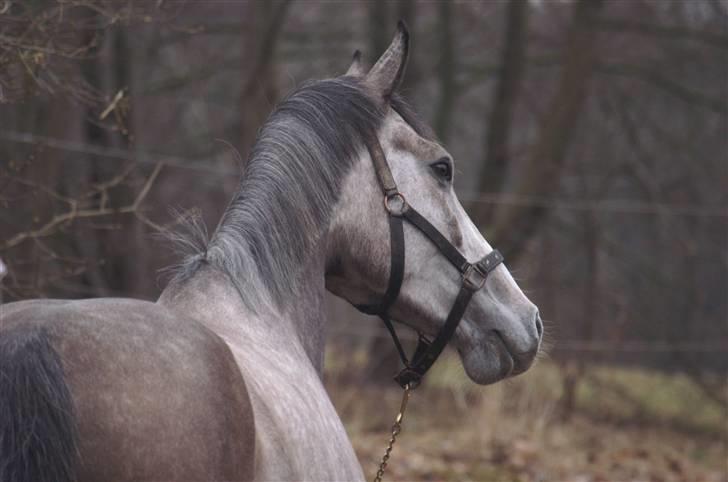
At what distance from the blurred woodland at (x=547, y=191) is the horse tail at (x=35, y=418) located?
5.53 meters

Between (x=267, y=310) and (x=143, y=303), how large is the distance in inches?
21.5

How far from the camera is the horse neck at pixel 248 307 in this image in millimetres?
2746

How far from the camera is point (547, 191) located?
10.2 meters

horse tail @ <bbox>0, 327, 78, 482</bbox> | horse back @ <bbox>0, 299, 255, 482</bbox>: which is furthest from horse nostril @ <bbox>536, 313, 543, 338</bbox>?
horse tail @ <bbox>0, 327, 78, 482</bbox>

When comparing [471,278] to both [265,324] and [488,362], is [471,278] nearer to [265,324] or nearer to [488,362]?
[488,362]

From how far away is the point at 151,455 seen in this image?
6.96ft

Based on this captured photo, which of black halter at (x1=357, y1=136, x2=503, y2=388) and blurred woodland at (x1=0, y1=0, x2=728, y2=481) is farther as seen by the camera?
blurred woodland at (x1=0, y1=0, x2=728, y2=481)

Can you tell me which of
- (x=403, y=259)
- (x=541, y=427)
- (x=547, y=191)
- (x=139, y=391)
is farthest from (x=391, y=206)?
(x=547, y=191)

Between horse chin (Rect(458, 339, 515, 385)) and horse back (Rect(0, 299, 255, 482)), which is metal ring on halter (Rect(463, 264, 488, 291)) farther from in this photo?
horse back (Rect(0, 299, 255, 482))

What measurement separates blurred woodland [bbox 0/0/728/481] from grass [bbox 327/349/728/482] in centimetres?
3

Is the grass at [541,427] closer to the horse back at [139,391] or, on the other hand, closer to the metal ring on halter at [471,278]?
the metal ring on halter at [471,278]

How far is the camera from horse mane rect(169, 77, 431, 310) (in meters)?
2.88

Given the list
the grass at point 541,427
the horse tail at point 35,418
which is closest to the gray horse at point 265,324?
the horse tail at point 35,418

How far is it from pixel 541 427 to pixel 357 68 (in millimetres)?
6076
